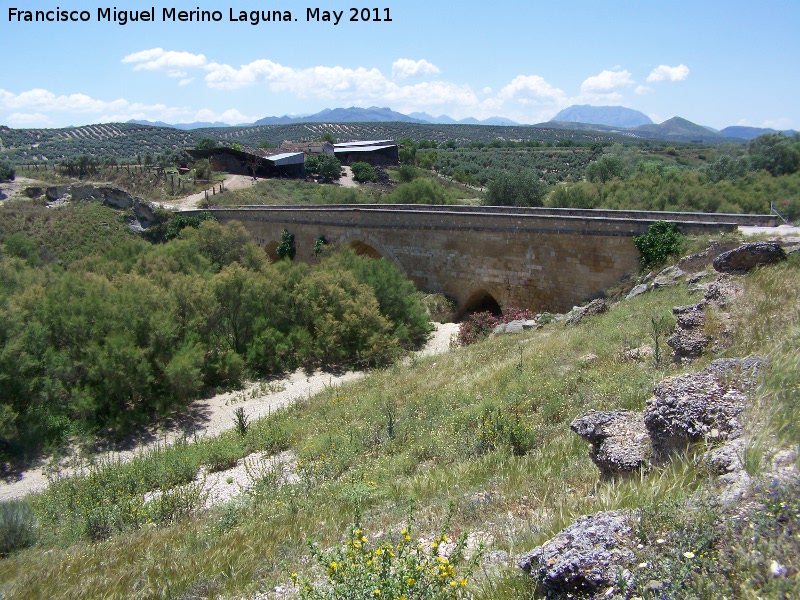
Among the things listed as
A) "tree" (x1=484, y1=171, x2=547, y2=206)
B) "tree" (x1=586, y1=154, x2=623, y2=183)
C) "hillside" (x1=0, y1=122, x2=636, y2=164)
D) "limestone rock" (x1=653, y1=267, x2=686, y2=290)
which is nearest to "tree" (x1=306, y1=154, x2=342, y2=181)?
"tree" (x1=484, y1=171, x2=547, y2=206)

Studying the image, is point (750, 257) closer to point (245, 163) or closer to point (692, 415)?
point (692, 415)

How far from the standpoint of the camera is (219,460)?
8.09 m

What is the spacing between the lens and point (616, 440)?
3904mm

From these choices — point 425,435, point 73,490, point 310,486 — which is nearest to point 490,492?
point 310,486

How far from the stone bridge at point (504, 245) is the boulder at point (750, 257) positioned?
4.44m

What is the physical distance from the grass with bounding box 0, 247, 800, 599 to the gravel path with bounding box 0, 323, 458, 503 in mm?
1455

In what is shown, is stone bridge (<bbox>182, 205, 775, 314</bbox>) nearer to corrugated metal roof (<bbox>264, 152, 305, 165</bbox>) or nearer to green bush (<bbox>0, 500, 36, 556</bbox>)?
green bush (<bbox>0, 500, 36, 556</bbox>)

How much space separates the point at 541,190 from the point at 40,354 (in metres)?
26.0

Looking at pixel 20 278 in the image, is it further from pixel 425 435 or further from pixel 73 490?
pixel 425 435

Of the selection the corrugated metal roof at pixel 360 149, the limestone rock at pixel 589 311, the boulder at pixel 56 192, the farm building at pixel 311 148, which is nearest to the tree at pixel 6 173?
the boulder at pixel 56 192

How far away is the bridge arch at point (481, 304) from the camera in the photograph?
1927cm

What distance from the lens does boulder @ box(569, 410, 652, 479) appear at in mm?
3661

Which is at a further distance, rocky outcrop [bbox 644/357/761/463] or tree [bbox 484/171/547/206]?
tree [bbox 484/171/547/206]

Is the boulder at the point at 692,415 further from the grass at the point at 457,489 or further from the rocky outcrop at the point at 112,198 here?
the rocky outcrop at the point at 112,198
